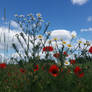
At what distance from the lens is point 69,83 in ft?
6.70

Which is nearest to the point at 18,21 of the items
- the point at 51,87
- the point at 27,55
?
the point at 27,55

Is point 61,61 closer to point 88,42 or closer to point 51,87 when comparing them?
point 51,87

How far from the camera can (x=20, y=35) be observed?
15.1 feet

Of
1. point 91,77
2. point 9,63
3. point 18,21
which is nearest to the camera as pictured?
point 91,77

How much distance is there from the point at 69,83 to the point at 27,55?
6.11 ft

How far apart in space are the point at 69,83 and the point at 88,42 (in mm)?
2048

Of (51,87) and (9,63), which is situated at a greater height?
(9,63)

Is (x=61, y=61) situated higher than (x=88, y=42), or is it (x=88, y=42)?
(x=88, y=42)

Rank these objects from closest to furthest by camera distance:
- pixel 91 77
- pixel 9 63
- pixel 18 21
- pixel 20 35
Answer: pixel 91 77 → pixel 20 35 → pixel 9 63 → pixel 18 21

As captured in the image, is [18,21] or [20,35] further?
[18,21]

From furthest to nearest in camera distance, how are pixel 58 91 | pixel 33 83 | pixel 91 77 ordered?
pixel 91 77 < pixel 33 83 < pixel 58 91

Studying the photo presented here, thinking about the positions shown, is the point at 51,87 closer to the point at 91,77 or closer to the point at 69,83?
the point at 69,83

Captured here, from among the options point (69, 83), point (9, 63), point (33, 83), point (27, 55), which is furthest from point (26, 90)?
point (9, 63)

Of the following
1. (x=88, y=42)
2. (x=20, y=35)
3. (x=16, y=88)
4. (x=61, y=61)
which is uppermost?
(x=20, y=35)
